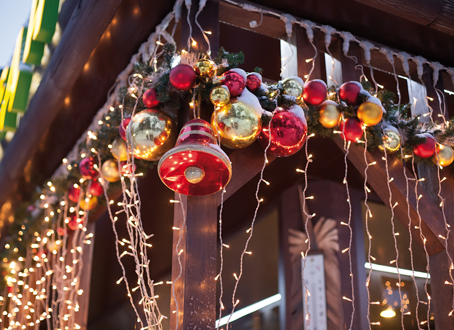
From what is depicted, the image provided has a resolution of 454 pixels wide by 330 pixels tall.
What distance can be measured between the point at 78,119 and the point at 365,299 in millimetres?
2721

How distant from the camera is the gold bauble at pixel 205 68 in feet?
7.84

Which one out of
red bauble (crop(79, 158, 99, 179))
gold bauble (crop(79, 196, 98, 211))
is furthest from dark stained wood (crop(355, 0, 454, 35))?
gold bauble (crop(79, 196, 98, 211))

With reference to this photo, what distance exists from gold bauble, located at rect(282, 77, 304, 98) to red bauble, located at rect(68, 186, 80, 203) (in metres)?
1.69

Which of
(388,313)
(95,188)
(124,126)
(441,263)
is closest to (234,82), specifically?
(124,126)

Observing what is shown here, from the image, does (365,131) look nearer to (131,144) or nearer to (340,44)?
(340,44)

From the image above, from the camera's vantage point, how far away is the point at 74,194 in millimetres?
3518

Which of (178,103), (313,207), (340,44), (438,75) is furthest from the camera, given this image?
(313,207)

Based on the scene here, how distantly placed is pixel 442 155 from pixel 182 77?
5.24ft

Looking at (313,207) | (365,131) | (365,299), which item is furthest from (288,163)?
(365,131)

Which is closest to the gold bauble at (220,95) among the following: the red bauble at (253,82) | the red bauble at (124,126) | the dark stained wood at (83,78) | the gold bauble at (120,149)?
the red bauble at (253,82)

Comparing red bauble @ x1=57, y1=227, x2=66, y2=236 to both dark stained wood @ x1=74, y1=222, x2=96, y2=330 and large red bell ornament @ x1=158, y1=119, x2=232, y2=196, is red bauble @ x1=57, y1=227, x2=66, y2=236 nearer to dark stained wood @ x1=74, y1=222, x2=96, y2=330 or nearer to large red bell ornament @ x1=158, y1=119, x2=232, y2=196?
dark stained wood @ x1=74, y1=222, x2=96, y2=330

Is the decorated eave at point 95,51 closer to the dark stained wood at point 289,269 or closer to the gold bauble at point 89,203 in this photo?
the gold bauble at point 89,203

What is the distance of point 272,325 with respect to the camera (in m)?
4.25

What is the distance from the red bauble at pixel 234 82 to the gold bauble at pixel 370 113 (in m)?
0.70
